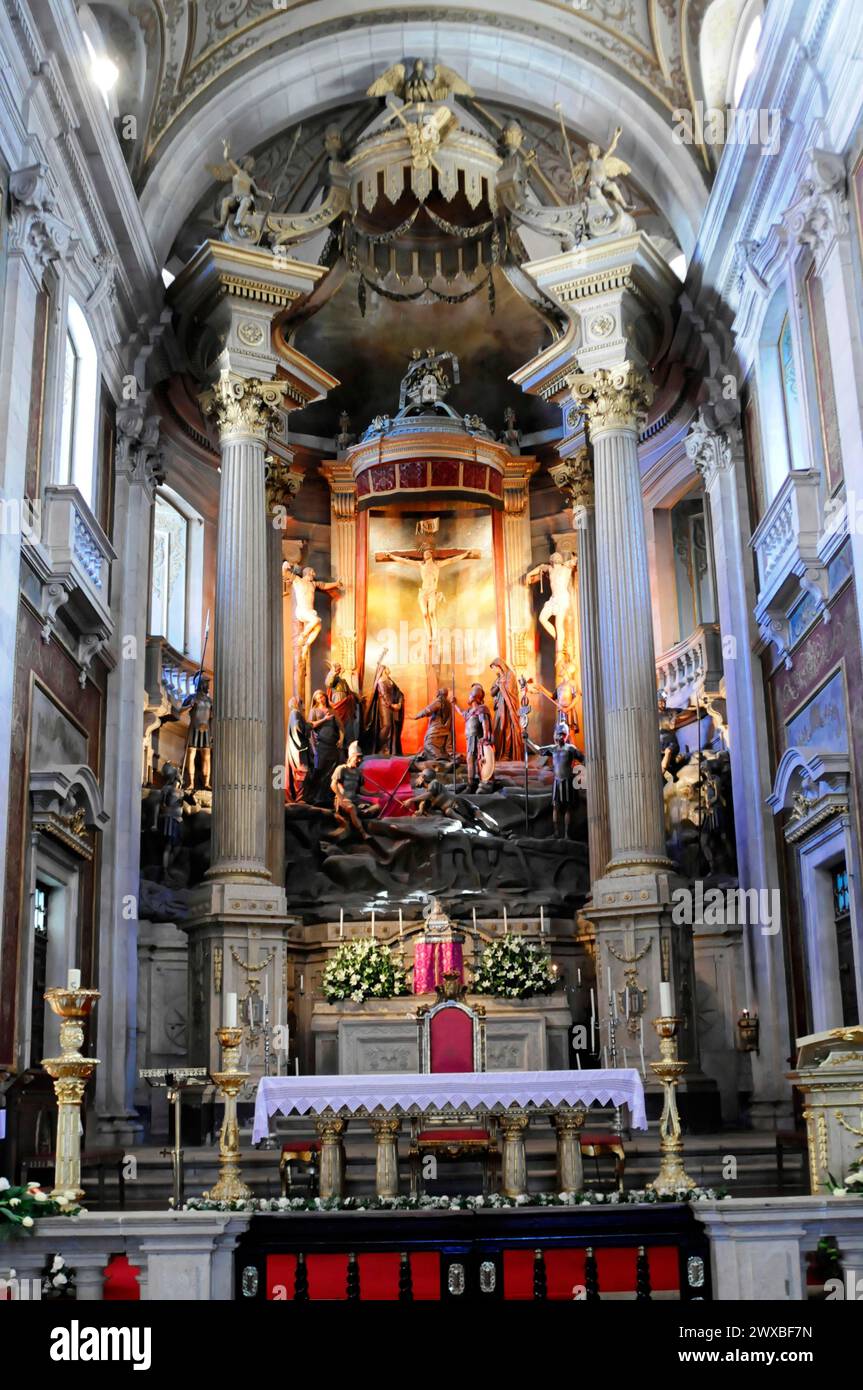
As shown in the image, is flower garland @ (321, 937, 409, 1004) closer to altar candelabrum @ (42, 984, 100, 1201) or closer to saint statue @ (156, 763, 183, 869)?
saint statue @ (156, 763, 183, 869)

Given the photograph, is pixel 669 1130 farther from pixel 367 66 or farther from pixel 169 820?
pixel 367 66

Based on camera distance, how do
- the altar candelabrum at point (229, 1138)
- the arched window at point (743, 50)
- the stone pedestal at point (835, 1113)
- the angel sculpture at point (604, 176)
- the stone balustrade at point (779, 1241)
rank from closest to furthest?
the stone balustrade at point (779, 1241), the stone pedestal at point (835, 1113), the altar candelabrum at point (229, 1138), the arched window at point (743, 50), the angel sculpture at point (604, 176)

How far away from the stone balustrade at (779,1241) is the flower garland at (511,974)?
6.85 meters

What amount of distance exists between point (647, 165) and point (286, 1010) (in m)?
11.0

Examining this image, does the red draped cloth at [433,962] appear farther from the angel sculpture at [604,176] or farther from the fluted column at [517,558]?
the angel sculpture at [604,176]

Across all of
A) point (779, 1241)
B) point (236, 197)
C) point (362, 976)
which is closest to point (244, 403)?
point (236, 197)

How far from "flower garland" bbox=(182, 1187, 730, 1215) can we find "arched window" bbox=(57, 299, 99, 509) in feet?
27.4

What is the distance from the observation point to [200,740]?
18219mm

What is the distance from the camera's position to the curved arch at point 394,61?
17891 millimetres

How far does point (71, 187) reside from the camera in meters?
14.7

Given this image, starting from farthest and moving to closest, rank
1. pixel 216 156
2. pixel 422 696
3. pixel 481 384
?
pixel 481 384, pixel 422 696, pixel 216 156

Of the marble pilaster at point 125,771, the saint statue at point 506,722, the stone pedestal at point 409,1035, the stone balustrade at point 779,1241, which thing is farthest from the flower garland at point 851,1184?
the saint statue at point 506,722
